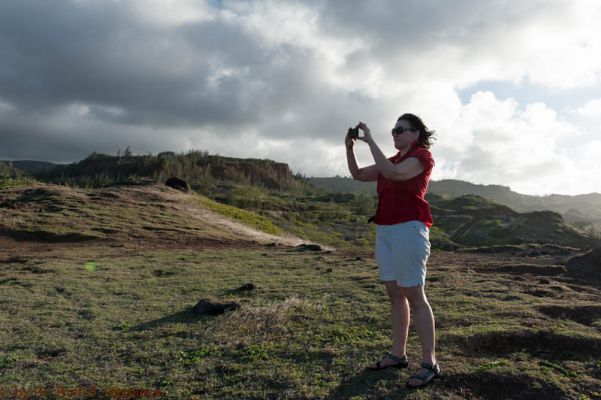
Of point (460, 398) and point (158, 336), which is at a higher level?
point (460, 398)

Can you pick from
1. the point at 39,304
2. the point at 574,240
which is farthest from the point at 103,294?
the point at 574,240

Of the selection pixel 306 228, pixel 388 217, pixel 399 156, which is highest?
pixel 399 156

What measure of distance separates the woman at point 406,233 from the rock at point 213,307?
128 inches

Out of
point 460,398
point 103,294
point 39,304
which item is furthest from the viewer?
point 103,294

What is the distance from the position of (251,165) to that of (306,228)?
75474mm

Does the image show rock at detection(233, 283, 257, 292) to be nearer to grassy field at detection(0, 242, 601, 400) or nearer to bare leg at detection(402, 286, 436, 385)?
grassy field at detection(0, 242, 601, 400)

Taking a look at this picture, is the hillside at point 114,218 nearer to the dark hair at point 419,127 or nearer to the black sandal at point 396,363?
the black sandal at point 396,363

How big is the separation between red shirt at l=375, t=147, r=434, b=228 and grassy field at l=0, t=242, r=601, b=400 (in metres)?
1.45

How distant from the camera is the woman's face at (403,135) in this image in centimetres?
427

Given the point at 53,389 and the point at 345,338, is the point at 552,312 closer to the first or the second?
the point at 345,338

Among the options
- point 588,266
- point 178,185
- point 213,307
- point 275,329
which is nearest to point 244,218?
point 178,185

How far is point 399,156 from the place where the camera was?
14.5ft

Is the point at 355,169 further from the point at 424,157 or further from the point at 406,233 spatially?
the point at 406,233

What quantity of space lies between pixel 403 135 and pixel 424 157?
323 mm
